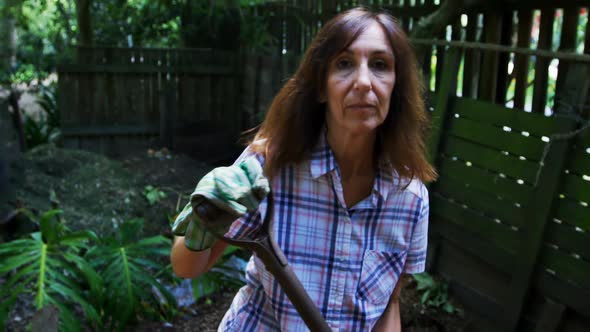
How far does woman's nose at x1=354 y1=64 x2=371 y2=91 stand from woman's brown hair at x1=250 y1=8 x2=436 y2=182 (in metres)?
0.06

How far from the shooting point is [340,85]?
4.55 ft

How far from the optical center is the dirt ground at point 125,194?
3482 millimetres

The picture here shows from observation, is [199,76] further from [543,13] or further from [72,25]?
[543,13]

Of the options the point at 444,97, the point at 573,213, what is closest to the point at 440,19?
the point at 444,97

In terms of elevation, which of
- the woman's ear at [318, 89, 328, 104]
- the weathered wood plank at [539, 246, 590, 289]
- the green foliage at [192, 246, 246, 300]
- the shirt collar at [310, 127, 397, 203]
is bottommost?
the green foliage at [192, 246, 246, 300]

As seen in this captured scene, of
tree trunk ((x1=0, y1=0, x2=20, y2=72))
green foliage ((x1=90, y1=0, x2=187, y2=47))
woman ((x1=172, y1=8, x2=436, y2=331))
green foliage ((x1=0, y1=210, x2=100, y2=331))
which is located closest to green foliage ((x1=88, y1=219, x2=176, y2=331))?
green foliage ((x1=0, y1=210, x2=100, y2=331))

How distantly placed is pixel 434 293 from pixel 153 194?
252cm

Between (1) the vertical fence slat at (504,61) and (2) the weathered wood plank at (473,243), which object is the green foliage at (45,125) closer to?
(2) the weathered wood plank at (473,243)

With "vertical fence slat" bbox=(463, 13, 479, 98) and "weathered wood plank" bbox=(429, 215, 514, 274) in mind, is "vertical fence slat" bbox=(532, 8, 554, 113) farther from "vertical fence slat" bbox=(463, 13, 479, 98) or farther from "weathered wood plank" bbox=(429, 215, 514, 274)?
"weathered wood plank" bbox=(429, 215, 514, 274)

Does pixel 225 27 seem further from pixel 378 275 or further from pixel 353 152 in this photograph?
pixel 378 275

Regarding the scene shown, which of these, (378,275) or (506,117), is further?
(506,117)

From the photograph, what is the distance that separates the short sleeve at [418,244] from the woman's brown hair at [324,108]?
0.08 meters

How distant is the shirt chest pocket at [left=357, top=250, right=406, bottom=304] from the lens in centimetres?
144

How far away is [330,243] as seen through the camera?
1.41 meters
